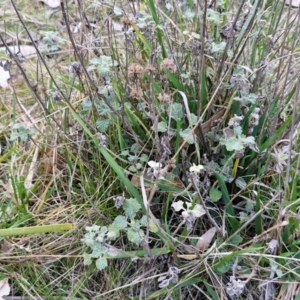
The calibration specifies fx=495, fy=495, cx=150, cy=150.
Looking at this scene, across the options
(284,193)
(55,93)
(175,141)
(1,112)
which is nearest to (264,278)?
(284,193)

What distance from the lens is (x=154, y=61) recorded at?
1.10 m

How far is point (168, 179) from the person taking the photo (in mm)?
1106

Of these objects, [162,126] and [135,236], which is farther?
[162,126]

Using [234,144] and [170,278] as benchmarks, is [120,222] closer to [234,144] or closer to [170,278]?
[170,278]

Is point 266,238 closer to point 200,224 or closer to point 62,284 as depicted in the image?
point 200,224

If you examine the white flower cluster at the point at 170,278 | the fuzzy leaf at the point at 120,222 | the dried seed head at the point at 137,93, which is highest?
the dried seed head at the point at 137,93

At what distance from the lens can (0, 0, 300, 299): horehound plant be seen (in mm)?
1050

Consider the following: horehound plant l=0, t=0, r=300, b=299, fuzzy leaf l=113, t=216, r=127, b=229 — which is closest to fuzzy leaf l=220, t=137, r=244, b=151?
horehound plant l=0, t=0, r=300, b=299

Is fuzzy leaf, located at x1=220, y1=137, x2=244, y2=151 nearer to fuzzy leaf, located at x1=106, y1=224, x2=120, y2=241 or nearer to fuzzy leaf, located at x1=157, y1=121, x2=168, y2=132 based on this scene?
fuzzy leaf, located at x1=157, y1=121, x2=168, y2=132

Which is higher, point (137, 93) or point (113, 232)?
point (137, 93)

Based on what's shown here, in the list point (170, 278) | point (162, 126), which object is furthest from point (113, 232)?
point (162, 126)

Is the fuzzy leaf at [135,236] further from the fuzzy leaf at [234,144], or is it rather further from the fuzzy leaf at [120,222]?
the fuzzy leaf at [234,144]

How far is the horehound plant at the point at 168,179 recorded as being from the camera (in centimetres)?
105

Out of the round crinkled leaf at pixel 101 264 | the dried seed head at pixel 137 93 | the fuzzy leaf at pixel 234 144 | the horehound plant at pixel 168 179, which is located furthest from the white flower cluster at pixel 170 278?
the dried seed head at pixel 137 93
